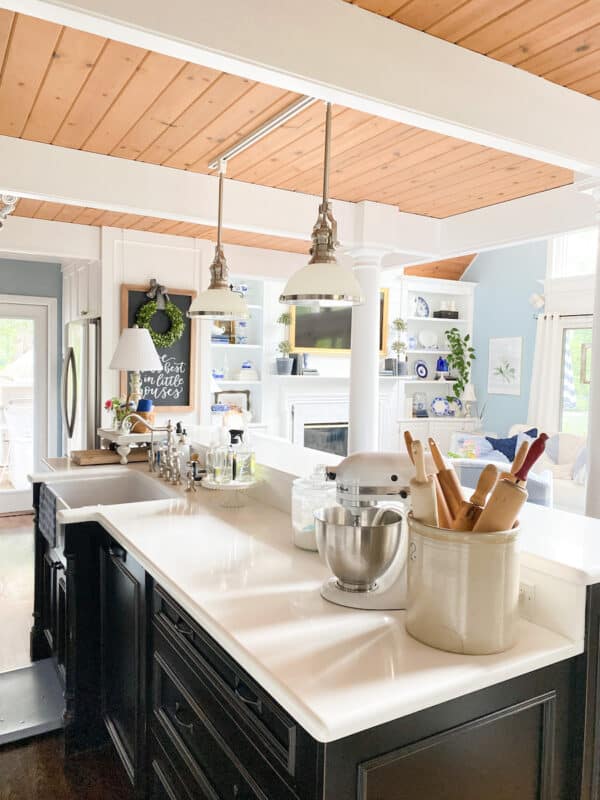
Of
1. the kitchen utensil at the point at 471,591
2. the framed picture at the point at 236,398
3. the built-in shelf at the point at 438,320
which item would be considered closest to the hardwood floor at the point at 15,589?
the framed picture at the point at 236,398

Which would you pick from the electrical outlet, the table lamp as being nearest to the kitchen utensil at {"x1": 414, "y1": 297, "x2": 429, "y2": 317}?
the table lamp

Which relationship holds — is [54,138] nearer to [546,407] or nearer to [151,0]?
[151,0]

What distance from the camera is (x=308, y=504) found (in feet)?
6.14

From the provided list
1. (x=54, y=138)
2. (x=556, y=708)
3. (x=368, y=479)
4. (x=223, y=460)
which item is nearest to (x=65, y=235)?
(x=54, y=138)

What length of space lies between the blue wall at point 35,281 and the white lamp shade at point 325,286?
4.85 metres

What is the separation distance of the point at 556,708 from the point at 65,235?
14.7 ft

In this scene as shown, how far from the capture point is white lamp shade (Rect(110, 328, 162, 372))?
356 cm

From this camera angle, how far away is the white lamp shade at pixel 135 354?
11.7 feet

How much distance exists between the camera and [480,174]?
3205 mm

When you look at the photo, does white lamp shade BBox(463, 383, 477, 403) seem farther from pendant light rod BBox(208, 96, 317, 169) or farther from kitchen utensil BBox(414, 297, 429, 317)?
pendant light rod BBox(208, 96, 317, 169)

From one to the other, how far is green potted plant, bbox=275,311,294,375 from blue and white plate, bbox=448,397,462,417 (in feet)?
7.54

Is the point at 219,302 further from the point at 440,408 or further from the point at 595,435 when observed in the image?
the point at 440,408

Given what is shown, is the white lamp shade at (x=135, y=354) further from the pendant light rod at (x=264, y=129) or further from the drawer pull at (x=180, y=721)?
the drawer pull at (x=180, y=721)

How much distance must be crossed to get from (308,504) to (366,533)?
1.47 feet
